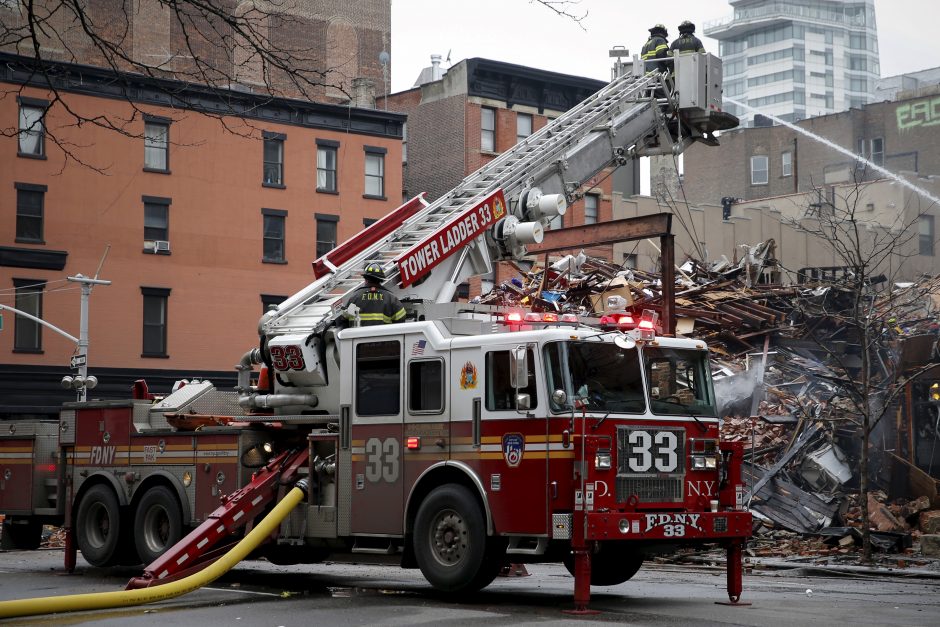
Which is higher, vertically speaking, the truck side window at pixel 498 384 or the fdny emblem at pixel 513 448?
the truck side window at pixel 498 384

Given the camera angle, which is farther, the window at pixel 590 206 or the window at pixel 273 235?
the window at pixel 590 206

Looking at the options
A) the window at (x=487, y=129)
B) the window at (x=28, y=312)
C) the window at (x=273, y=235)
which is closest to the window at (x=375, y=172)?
the window at (x=273, y=235)

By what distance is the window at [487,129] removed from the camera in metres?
52.7

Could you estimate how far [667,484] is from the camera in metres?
11.6

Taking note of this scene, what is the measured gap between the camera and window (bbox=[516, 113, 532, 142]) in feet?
177

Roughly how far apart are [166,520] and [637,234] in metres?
7.26

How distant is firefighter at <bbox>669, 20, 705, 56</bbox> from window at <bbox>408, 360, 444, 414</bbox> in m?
7.29

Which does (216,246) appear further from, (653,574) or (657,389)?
(657,389)

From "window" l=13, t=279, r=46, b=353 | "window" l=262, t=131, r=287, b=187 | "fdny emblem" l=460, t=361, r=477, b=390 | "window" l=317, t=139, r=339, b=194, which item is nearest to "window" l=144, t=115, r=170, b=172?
"window" l=262, t=131, r=287, b=187

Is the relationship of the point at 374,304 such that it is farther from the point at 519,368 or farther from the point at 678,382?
the point at 678,382

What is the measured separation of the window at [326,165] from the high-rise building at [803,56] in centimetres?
15001

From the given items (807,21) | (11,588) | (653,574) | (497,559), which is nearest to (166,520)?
(11,588)

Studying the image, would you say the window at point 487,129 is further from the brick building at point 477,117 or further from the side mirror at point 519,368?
the side mirror at point 519,368

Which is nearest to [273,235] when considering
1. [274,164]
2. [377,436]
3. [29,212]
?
[274,164]
